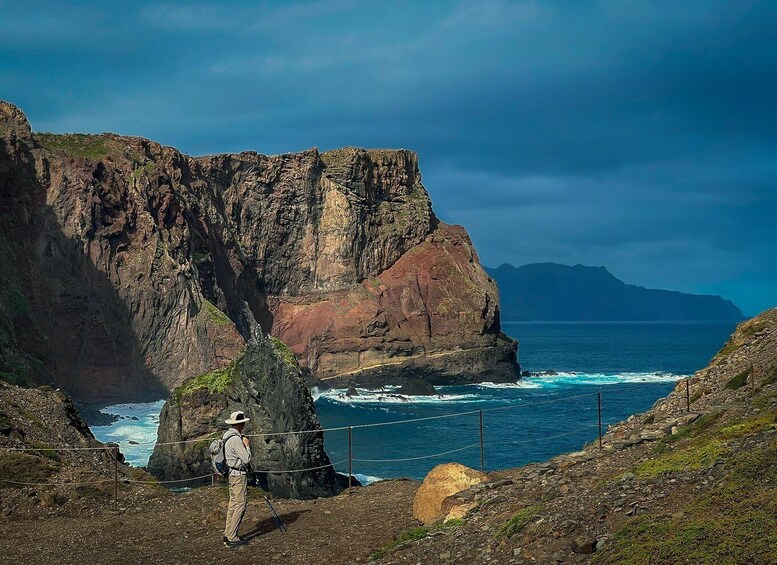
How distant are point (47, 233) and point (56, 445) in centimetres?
5930

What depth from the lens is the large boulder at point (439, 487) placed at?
44.0 feet

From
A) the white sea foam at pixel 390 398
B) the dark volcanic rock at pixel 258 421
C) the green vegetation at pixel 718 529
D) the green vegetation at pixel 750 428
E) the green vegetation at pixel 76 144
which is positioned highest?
the green vegetation at pixel 76 144

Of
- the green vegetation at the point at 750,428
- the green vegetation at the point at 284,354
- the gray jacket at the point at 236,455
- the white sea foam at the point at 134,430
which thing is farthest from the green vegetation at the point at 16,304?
the green vegetation at the point at 750,428

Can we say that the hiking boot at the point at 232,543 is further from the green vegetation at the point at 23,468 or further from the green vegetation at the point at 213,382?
the green vegetation at the point at 213,382

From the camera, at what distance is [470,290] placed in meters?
106

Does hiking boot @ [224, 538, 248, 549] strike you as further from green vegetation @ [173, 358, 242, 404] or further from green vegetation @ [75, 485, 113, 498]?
green vegetation @ [173, 358, 242, 404]

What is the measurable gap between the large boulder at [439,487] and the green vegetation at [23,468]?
896 centimetres

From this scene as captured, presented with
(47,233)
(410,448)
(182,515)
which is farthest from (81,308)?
(182,515)

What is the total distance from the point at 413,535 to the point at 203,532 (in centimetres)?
421

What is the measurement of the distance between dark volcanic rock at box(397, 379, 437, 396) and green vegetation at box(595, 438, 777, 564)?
8147 cm

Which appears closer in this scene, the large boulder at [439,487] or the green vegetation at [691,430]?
the large boulder at [439,487]

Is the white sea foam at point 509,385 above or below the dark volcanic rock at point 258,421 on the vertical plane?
below

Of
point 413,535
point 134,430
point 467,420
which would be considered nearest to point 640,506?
point 413,535

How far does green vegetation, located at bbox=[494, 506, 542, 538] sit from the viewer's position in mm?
10234
